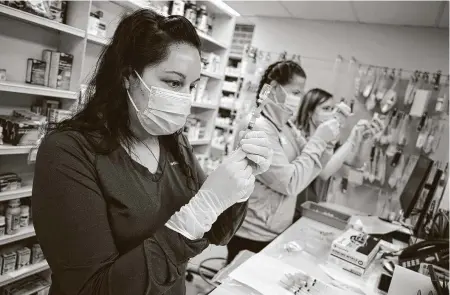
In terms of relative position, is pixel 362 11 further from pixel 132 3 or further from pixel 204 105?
pixel 132 3

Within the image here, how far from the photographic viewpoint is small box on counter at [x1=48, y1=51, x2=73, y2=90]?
2301 millimetres

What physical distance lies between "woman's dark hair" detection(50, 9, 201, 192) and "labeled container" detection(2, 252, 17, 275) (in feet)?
5.61

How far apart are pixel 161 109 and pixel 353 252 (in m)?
1.26

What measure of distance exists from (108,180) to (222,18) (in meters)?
3.39

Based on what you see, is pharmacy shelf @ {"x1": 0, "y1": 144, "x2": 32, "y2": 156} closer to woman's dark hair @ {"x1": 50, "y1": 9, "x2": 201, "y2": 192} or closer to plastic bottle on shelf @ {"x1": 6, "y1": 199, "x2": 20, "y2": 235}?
plastic bottle on shelf @ {"x1": 6, "y1": 199, "x2": 20, "y2": 235}

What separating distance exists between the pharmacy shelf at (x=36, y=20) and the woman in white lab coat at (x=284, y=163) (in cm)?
133

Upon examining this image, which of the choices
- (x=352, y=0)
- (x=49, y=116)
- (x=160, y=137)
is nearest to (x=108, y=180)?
(x=160, y=137)

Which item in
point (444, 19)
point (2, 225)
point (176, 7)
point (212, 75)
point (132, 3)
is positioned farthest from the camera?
point (444, 19)

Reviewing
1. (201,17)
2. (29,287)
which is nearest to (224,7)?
(201,17)

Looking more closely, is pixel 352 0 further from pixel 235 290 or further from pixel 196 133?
pixel 235 290

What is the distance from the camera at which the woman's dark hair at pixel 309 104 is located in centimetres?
311

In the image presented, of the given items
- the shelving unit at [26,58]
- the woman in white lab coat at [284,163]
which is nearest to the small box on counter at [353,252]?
the woman in white lab coat at [284,163]

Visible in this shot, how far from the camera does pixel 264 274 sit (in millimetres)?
1399

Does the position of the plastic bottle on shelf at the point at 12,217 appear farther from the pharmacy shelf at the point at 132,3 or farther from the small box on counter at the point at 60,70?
the pharmacy shelf at the point at 132,3
